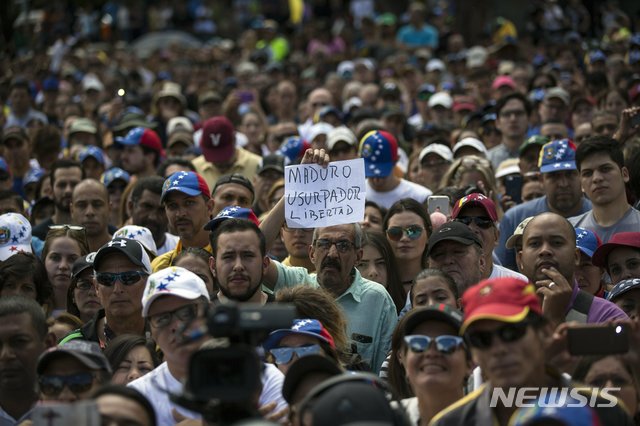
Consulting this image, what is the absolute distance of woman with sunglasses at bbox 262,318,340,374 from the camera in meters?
6.84

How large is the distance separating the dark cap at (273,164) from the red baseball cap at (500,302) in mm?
6656

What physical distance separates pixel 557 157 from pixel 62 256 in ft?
13.7

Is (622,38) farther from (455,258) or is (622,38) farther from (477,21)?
(455,258)

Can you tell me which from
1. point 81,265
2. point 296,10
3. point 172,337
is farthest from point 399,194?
point 296,10

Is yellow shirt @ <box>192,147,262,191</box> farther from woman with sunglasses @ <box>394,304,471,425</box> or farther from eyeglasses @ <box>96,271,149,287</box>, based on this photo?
woman with sunglasses @ <box>394,304,471,425</box>

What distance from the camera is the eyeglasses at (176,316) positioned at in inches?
265

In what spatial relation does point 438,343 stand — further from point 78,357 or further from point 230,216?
point 230,216

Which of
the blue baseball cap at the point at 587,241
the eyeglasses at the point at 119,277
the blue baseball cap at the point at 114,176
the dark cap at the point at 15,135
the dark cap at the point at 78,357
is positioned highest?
the dark cap at the point at 15,135

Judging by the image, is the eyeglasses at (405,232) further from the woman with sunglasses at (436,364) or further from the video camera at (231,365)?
the video camera at (231,365)

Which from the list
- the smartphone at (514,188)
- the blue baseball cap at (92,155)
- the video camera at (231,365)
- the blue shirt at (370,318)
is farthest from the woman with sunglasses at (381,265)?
the blue baseball cap at (92,155)

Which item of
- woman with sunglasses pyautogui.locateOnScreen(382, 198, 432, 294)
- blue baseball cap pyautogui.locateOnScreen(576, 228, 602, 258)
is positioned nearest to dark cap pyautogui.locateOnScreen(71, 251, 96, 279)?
woman with sunglasses pyautogui.locateOnScreen(382, 198, 432, 294)

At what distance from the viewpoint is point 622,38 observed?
21531 mm

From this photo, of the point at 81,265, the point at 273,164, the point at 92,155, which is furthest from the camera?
the point at 92,155

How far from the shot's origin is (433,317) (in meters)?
6.21
